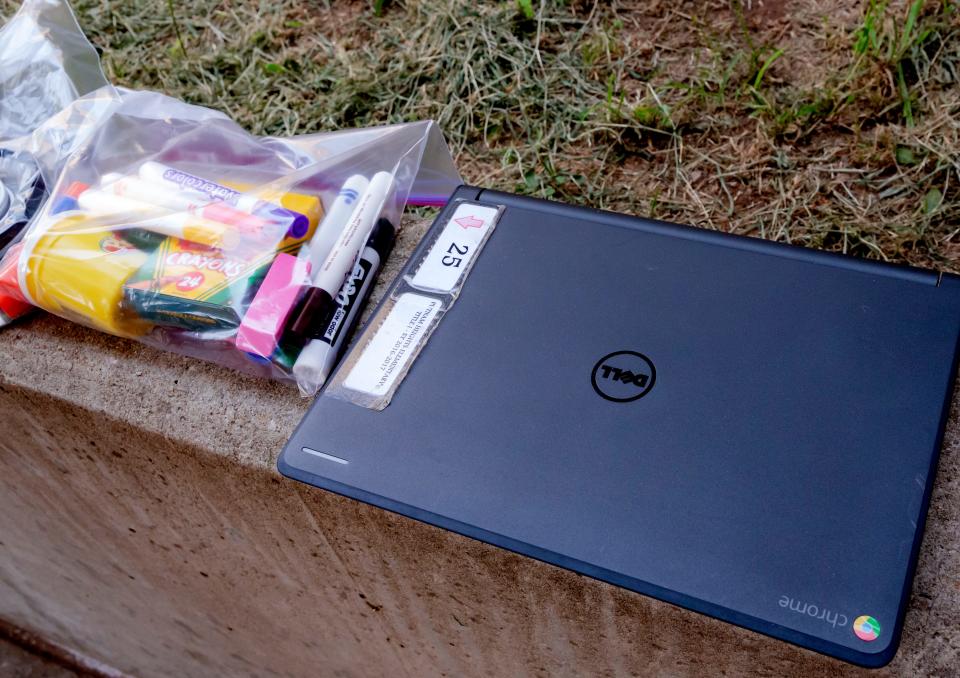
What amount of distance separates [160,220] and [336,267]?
7.7 inches

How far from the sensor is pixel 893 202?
112 cm

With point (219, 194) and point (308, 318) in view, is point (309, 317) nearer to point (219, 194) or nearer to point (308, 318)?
point (308, 318)

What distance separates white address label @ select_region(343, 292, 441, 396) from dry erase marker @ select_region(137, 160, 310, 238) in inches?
5.3

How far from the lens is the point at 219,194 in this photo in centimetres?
90

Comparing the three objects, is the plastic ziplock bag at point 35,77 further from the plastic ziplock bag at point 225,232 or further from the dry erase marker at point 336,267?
the dry erase marker at point 336,267

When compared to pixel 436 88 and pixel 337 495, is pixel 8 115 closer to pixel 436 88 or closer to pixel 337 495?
pixel 436 88

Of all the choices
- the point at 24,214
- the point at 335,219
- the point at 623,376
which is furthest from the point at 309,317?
the point at 24,214

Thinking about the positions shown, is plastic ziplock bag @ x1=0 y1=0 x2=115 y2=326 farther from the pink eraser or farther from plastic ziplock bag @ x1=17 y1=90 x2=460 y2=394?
the pink eraser

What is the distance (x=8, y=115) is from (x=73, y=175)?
8.5 inches

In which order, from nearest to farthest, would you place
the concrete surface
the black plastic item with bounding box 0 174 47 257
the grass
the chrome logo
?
1. the chrome logo
2. the concrete surface
3. the black plastic item with bounding box 0 174 47 257
4. the grass

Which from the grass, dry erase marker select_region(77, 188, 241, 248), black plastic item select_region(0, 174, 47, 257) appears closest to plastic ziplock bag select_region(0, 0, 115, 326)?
black plastic item select_region(0, 174, 47, 257)

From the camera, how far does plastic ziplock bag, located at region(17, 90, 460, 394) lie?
2.66ft

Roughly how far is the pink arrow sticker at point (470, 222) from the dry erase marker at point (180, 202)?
18 centimetres

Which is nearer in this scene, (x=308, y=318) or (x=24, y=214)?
(x=308, y=318)
